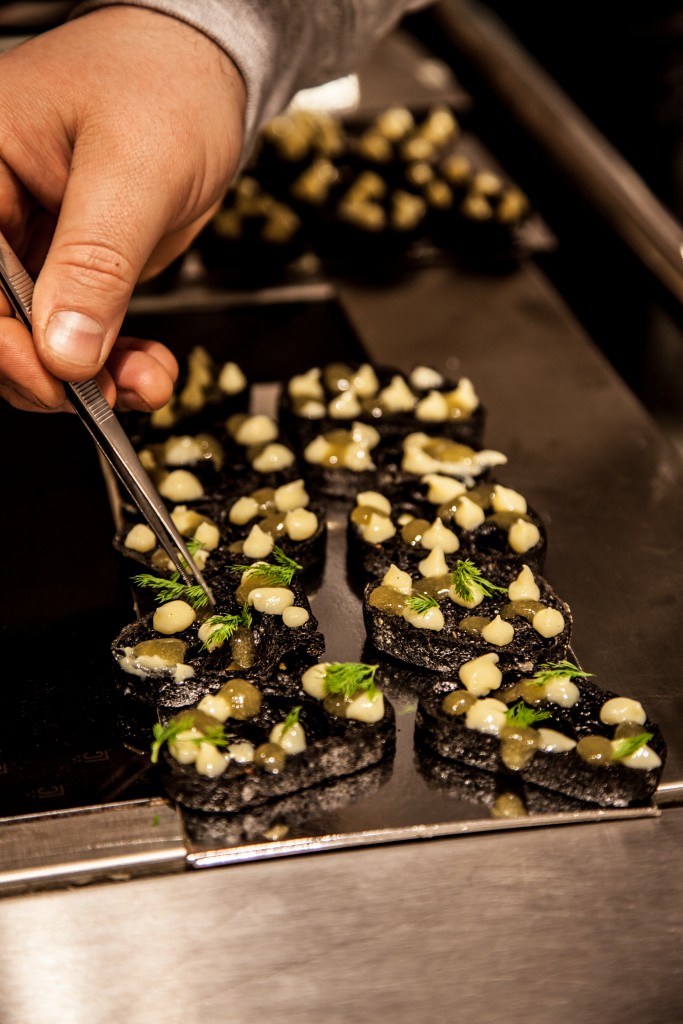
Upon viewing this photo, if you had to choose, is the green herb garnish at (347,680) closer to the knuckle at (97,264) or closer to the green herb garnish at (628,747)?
the green herb garnish at (628,747)

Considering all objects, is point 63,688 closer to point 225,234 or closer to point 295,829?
point 295,829

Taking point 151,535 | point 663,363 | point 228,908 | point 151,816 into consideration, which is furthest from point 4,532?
point 663,363

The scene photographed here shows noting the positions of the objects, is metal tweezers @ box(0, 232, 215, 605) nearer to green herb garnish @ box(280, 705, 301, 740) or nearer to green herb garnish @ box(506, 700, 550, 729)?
green herb garnish @ box(280, 705, 301, 740)

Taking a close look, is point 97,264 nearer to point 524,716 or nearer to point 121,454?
point 121,454

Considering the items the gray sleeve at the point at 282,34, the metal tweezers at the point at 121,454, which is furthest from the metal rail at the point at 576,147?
the metal tweezers at the point at 121,454

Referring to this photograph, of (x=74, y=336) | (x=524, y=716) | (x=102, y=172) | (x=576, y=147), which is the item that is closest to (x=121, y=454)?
(x=74, y=336)

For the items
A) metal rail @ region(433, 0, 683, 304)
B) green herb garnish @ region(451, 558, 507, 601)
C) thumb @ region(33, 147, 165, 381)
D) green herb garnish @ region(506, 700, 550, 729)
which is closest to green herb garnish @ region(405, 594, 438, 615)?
green herb garnish @ region(451, 558, 507, 601)
